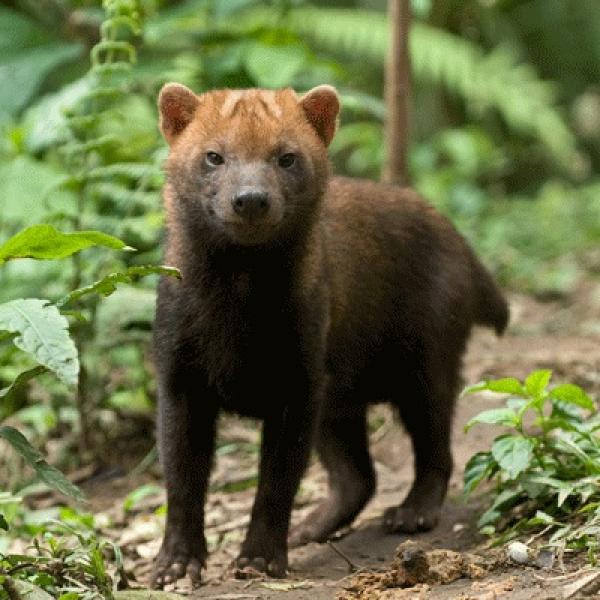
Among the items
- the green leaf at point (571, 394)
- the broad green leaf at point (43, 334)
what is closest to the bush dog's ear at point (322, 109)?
the green leaf at point (571, 394)

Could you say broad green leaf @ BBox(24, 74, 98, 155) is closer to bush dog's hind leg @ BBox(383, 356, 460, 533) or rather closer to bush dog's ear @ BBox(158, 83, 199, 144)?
bush dog's ear @ BBox(158, 83, 199, 144)

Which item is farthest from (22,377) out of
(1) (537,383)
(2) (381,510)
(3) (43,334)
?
(2) (381,510)

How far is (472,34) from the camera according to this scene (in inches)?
572

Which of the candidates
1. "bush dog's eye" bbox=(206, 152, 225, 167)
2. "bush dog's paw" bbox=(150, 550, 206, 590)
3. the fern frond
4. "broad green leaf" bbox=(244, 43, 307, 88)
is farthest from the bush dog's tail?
the fern frond

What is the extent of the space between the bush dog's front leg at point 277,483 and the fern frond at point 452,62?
5193mm

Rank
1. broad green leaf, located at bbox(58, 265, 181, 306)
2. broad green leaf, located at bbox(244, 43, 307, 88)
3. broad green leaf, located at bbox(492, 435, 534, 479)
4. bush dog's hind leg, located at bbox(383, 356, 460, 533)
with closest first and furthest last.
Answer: broad green leaf, located at bbox(58, 265, 181, 306), broad green leaf, located at bbox(492, 435, 534, 479), bush dog's hind leg, located at bbox(383, 356, 460, 533), broad green leaf, located at bbox(244, 43, 307, 88)

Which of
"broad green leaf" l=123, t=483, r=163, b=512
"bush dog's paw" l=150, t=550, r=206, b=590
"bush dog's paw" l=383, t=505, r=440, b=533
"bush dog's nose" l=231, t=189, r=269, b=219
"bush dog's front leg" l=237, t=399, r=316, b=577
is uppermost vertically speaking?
"bush dog's nose" l=231, t=189, r=269, b=219

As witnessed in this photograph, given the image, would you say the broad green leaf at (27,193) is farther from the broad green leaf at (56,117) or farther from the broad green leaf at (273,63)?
the broad green leaf at (273,63)

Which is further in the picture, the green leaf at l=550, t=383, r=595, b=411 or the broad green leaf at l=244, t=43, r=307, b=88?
the broad green leaf at l=244, t=43, r=307, b=88

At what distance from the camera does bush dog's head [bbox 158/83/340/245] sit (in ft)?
15.5

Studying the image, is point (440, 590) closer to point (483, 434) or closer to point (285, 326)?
point (285, 326)

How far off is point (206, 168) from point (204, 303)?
53cm

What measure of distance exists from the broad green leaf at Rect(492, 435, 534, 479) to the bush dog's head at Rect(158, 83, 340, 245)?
1166mm

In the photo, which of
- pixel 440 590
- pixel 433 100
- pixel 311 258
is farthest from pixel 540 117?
pixel 440 590
